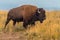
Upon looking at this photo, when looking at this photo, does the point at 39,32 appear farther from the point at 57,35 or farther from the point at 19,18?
the point at 19,18

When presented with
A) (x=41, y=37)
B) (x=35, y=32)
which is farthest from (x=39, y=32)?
(x=41, y=37)

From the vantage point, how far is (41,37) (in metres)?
8.94

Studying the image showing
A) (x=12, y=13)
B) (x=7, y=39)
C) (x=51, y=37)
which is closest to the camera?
(x=51, y=37)

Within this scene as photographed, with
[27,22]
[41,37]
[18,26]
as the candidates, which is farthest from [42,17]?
[41,37]

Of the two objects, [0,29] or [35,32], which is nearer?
[35,32]

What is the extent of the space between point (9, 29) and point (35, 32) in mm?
2363

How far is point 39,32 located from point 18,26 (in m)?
3.21

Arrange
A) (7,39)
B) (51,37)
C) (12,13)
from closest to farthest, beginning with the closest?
(51,37) → (7,39) → (12,13)

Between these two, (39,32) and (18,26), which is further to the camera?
(18,26)

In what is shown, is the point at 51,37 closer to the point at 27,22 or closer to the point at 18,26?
the point at 27,22

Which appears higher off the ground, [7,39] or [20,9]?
[20,9]

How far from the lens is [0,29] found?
1177 cm

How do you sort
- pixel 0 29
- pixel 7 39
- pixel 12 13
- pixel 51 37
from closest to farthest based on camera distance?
pixel 51 37 → pixel 7 39 → pixel 0 29 → pixel 12 13

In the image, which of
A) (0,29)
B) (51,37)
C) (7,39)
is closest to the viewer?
(51,37)
